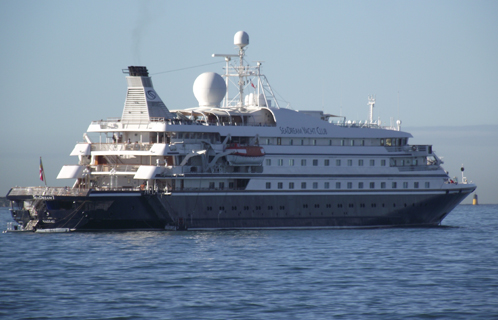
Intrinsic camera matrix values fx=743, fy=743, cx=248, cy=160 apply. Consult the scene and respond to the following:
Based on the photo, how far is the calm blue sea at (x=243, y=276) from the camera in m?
27.7

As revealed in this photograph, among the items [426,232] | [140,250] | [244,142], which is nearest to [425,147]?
[426,232]

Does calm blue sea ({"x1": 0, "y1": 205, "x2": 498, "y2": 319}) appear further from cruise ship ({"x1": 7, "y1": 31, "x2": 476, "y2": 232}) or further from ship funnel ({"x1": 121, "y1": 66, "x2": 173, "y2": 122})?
ship funnel ({"x1": 121, "y1": 66, "x2": 173, "y2": 122})

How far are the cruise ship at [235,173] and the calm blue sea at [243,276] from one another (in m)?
2.37

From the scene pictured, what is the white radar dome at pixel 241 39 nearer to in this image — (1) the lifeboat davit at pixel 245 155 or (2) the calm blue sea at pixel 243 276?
(1) the lifeboat davit at pixel 245 155

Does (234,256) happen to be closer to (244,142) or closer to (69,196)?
(69,196)

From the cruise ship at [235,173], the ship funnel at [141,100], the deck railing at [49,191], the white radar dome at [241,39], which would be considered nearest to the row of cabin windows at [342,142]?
the cruise ship at [235,173]

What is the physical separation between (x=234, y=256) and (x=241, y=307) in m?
11.8

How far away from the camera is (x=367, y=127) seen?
200 feet

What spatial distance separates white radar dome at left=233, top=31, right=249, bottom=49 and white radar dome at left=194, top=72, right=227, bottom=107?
3560 millimetres

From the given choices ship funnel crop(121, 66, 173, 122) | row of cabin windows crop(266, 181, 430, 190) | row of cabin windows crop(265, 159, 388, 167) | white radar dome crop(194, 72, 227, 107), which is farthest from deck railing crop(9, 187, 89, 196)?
white radar dome crop(194, 72, 227, 107)

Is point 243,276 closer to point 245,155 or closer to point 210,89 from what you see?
point 245,155

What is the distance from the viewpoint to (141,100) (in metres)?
53.9

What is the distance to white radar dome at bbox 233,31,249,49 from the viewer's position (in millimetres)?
61375

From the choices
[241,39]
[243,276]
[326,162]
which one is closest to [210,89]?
[241,39]
